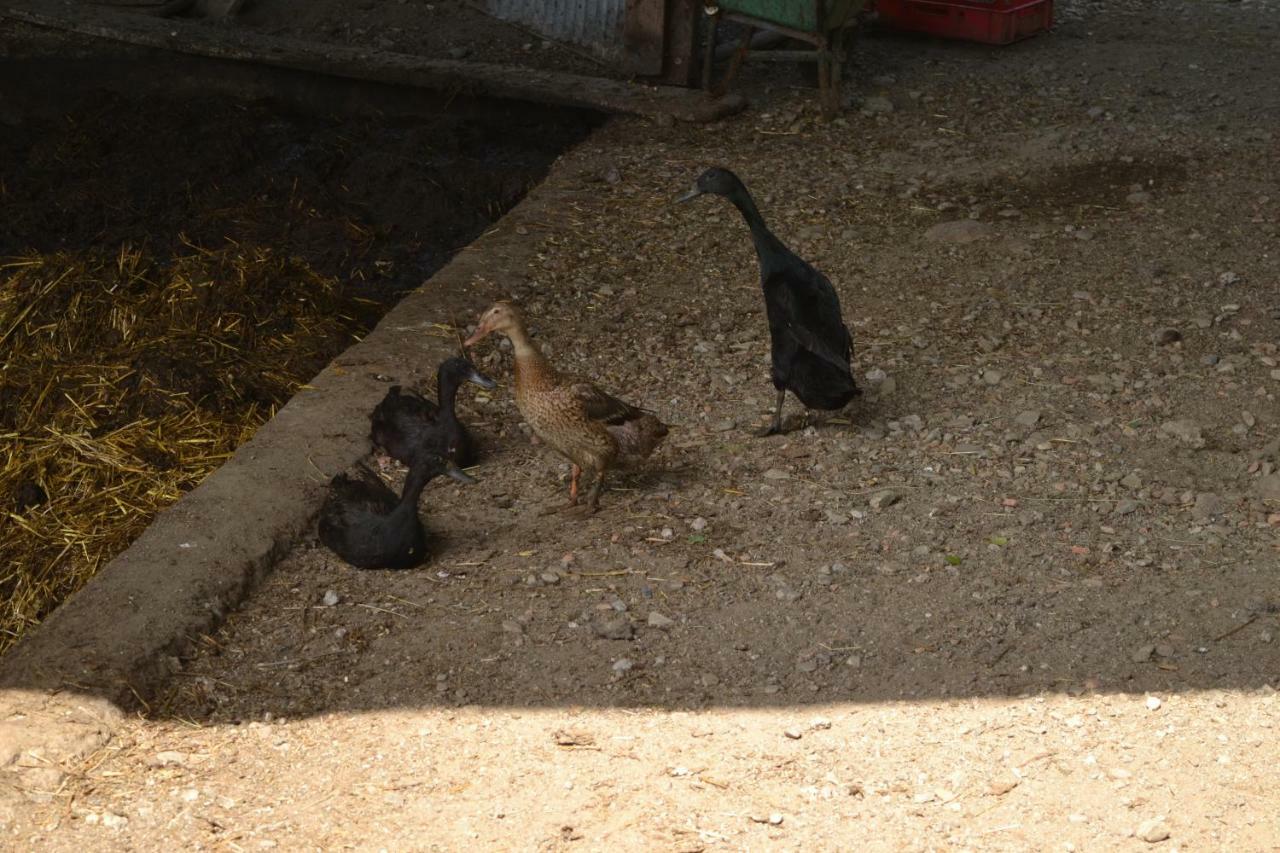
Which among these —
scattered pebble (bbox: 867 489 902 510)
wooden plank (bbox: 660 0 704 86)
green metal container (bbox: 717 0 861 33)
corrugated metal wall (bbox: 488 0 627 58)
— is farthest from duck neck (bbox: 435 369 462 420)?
corrugated metal wall (bbox: 488 0 627 58)

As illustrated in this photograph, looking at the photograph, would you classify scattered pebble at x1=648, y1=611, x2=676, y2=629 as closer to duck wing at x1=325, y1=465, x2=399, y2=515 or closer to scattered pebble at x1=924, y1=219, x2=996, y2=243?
duck wing at x1=325, y1=465, x2=399, y2=515

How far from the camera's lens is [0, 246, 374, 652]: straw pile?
5.34 metres

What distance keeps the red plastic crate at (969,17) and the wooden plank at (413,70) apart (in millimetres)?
1862

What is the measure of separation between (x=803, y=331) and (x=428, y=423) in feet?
4.68

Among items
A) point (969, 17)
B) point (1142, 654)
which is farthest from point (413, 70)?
point (1142, 654)

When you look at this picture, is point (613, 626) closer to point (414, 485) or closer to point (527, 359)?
point (414, 485)

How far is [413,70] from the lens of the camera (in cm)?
914

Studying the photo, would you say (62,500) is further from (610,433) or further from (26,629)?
(610,433)

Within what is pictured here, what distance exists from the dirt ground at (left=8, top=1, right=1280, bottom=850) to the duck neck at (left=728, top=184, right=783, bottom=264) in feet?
2.31

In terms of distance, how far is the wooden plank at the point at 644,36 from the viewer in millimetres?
9203

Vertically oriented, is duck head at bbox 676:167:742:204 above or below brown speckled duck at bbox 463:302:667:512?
above

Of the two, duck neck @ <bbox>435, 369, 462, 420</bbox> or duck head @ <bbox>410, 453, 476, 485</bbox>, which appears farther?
duck neck @ <bbox>435, 369, 462, 420</bbox>

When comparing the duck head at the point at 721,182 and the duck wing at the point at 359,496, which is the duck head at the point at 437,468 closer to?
the duck wing at the point at 359,496

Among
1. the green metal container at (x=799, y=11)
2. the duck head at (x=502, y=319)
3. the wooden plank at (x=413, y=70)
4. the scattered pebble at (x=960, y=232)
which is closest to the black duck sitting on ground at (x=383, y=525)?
the duck head at (x=502, y=319)
